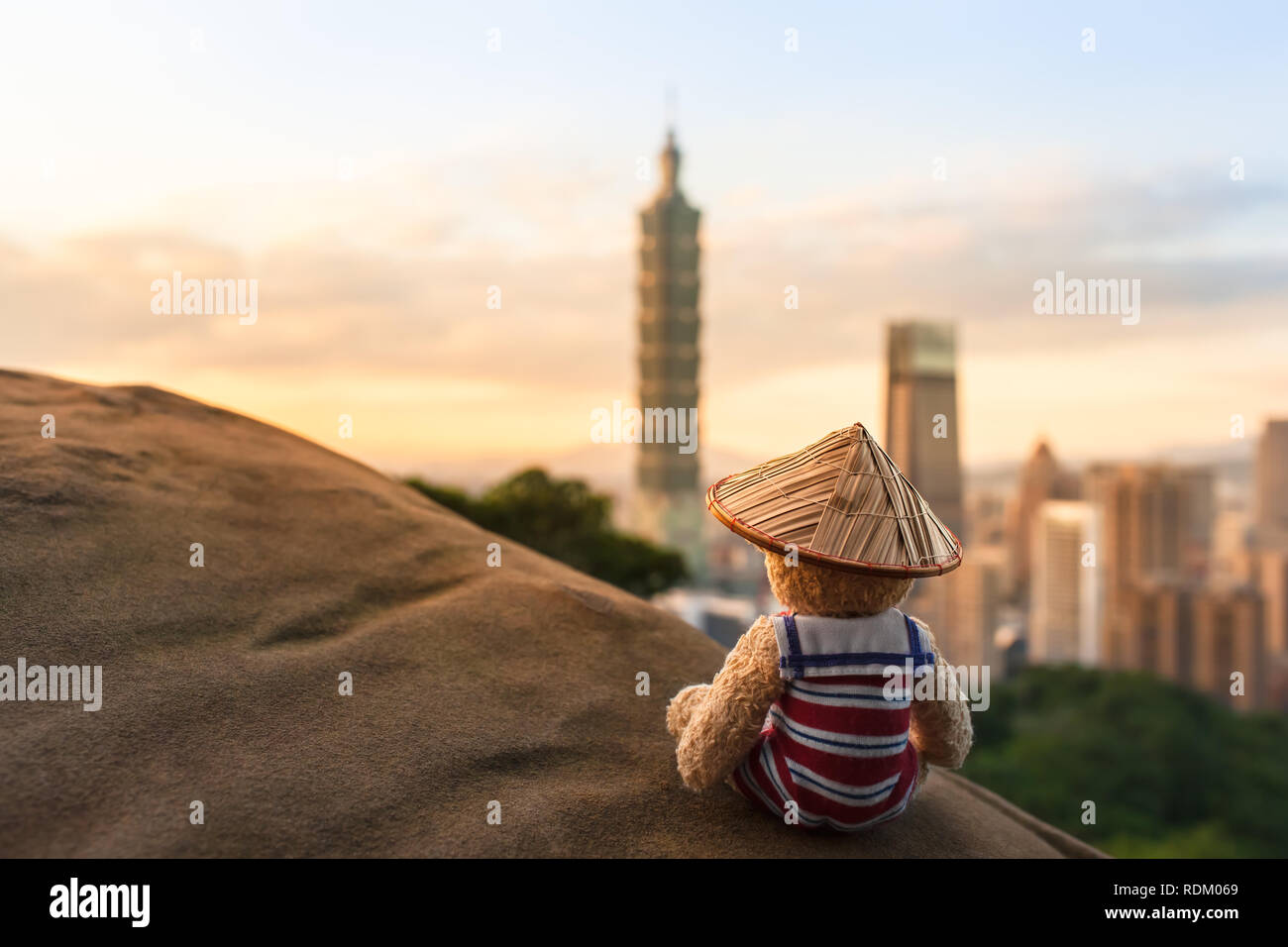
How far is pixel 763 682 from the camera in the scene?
2.66 meters

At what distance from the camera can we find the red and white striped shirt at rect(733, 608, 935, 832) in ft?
8.53

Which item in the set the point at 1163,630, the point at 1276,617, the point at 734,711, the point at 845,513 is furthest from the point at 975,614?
the point at 845,513

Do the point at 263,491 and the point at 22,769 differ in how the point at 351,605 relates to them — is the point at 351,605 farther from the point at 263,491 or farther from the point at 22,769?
the point at 22,769

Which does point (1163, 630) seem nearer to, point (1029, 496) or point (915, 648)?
point (1029, 496)

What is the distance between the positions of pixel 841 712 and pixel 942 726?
0.50 meters

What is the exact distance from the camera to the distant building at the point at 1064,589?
34688mm

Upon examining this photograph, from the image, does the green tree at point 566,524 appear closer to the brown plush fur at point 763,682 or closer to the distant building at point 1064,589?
the brown plush fur at point 763,682

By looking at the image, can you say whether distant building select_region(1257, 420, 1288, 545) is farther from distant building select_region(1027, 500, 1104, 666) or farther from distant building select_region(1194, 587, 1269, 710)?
distant building select_region(1194, 587, 1269, 710)

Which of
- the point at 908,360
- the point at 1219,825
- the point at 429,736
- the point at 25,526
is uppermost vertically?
the point at 908,360

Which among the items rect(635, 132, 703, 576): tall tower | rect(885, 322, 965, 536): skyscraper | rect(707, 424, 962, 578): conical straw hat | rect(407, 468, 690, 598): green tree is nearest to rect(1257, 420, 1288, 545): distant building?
rect(885, 322, 965, 536): skyscraper

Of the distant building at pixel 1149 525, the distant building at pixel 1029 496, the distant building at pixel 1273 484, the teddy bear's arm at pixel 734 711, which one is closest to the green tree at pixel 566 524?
the teddy bear's arm at pixel 734 711
